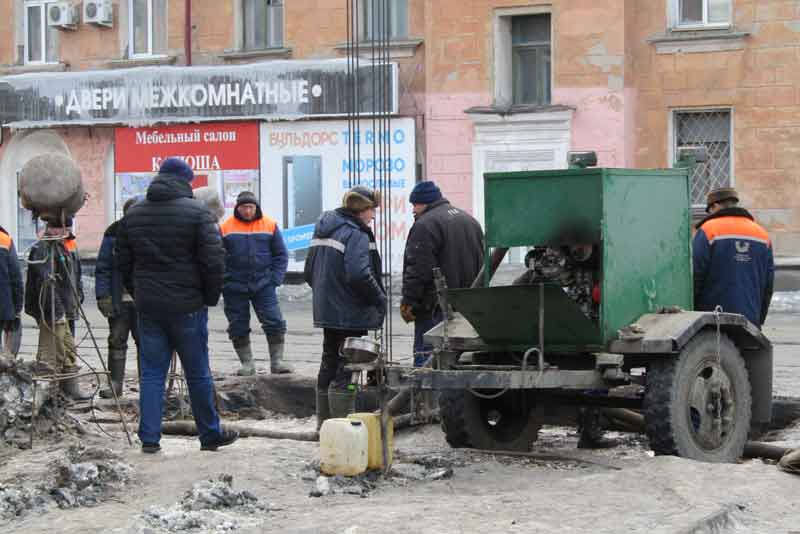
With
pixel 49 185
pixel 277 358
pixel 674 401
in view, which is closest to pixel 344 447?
pixel 674 401

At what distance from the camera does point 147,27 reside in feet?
87.5

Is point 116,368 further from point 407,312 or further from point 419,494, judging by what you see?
point 419,494

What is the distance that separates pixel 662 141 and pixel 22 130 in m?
11.6

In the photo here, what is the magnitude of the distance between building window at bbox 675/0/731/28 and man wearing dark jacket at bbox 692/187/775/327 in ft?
43.3

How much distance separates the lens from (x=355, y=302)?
34.2ft

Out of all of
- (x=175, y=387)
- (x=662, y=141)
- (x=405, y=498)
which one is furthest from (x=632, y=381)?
(x=662, y=141)

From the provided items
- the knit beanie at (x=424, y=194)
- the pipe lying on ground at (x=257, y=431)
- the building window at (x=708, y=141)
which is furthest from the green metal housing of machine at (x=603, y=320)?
the building window at (x=708, y=141)

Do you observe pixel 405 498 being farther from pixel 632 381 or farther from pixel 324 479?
pixel 632 381

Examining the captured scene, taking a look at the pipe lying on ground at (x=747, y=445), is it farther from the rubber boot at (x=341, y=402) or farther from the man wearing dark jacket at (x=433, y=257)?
the rubber boot at (x=341, y=402)

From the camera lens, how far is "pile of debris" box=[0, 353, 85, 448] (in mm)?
9758

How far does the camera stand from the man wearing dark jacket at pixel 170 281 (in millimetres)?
9047

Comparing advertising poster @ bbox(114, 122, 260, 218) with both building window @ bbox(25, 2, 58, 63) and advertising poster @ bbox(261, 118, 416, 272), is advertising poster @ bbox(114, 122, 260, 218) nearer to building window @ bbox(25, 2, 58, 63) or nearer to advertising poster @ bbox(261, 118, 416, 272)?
advertising poster @ bbox(261, 118, 416, 272)

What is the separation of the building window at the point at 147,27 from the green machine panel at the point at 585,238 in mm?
18609

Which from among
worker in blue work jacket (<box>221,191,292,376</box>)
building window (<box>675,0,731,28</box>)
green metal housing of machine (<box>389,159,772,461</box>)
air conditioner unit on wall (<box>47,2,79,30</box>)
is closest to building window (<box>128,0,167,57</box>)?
air conditioner unit on wall (<box>47,2,79,30</box>)
